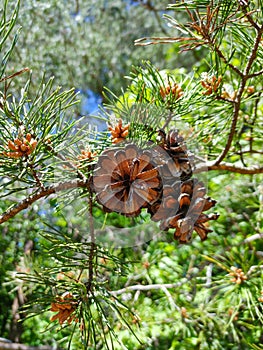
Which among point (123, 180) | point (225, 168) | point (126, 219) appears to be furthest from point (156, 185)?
point (126, 219)

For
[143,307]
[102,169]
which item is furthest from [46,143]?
[143,307]

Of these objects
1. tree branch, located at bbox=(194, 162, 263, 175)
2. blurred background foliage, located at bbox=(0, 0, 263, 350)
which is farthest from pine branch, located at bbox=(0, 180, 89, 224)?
tree branch, located at bbox=(194, 162, 263, 175)

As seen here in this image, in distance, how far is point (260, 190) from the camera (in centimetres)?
102

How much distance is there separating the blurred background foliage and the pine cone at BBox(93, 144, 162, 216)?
0.03 metres

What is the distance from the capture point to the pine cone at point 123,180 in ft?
1.32

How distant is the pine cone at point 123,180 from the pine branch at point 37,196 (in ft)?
0.07

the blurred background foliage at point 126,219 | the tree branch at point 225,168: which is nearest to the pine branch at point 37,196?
the blurred background foliage at point 126,219

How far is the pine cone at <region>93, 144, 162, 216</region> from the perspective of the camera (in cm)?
40

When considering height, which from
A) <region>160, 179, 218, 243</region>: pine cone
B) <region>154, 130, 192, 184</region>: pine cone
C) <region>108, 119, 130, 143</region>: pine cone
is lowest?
<region>160, 179, 218, 243</region>: pine cone

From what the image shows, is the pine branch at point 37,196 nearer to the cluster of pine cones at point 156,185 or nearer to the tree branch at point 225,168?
the cluster of pine cones at point 156,185

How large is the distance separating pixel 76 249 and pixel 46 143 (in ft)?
0.33

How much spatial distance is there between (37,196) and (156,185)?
0.10m

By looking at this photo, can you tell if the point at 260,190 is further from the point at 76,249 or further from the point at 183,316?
the point at 76,249

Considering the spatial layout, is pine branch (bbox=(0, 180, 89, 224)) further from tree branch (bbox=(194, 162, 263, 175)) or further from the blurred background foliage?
tree branch (bbox=(194, 162, 263, 175))
